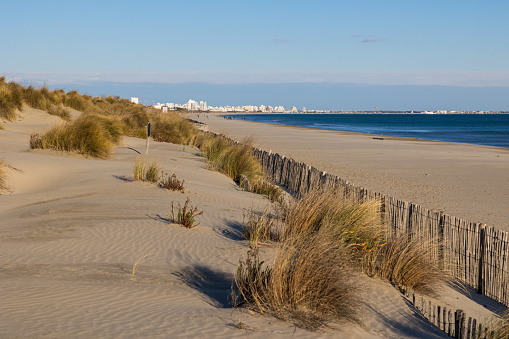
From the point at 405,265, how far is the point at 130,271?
3.18 m

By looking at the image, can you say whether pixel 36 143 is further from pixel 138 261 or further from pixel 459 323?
pixel 459 323

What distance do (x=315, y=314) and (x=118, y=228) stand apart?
3.96 m

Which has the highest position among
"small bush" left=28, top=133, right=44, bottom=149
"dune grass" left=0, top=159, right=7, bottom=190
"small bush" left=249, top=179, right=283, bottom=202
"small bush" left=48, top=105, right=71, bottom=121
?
"small bush" left=48, top=105, right=71, bottom=121

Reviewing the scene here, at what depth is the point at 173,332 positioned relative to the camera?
12.4 feet

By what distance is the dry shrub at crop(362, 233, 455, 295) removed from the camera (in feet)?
19.6

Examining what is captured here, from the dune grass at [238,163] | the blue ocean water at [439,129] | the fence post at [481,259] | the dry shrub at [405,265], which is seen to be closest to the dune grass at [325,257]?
the dry shrub at [405,265]

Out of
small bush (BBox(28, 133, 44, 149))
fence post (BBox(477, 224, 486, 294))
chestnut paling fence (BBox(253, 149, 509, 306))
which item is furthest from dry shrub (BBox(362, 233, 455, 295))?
small bush (BBox(28, 133, 44, 149))

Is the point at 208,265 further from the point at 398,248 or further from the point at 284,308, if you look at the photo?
the point at 398,248

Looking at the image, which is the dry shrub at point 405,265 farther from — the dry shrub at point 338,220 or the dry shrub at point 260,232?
the dry shrub at point 260,232

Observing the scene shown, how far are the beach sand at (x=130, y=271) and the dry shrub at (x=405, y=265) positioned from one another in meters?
0.31

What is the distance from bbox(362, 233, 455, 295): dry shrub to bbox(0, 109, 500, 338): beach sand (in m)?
0.31

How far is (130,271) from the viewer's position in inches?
219

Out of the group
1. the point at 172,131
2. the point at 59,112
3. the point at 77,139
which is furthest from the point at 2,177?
the point at 172,131

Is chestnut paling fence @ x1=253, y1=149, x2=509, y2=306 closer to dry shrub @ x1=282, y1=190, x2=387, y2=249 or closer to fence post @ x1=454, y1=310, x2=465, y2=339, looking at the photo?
dry shrub @ x1=282, y1=190, x2=387, y2=249
